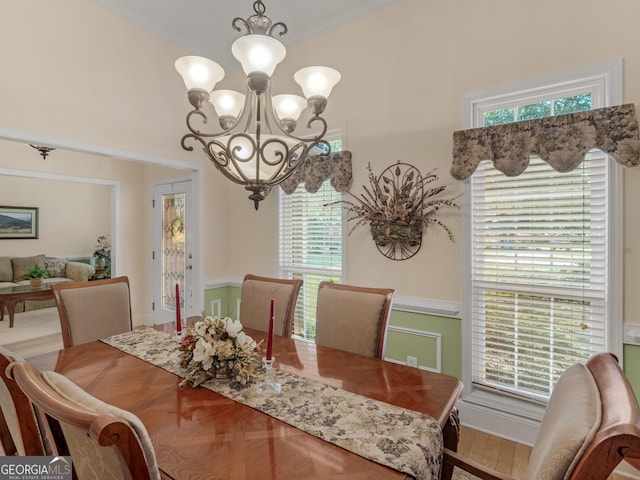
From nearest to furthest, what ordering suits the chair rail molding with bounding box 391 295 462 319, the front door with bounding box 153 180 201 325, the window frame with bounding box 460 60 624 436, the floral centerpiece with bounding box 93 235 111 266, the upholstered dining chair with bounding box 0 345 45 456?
1. the upholstered dining chair with bounding box 0 345 45 456
2. the window frame with bounding box 460 60 624 436
3. the chair rail molding with bounding box 391 295 462 319
4. the front door with bounding box 153 180 201 325
5. the floral centerpiece with bounding box 93 235 111 266

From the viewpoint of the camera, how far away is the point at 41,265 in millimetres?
6391

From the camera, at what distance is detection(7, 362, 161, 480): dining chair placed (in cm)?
67

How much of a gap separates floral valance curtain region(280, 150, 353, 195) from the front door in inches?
62.0

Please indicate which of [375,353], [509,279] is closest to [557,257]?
[509,279]

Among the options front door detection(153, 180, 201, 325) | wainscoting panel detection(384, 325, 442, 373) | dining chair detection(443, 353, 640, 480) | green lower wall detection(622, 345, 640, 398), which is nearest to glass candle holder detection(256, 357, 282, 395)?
dining chair detection(443, 353, 640, 480)

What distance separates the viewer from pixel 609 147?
6.38ft

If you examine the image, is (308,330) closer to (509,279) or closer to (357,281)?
(357,281)

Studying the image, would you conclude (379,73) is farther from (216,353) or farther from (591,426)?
(591,426)

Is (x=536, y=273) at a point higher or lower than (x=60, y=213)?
lower

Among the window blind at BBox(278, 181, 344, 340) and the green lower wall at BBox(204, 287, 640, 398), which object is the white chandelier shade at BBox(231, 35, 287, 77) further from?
the green lower wall at BBox(204, 287, 640, 398)

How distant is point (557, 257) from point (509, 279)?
Answer: 0.32 m

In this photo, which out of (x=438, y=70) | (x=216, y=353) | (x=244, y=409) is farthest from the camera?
(x=438, y=70)

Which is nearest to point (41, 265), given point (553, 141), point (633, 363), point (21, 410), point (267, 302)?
point (267, 302)

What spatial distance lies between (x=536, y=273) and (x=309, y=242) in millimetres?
1931
